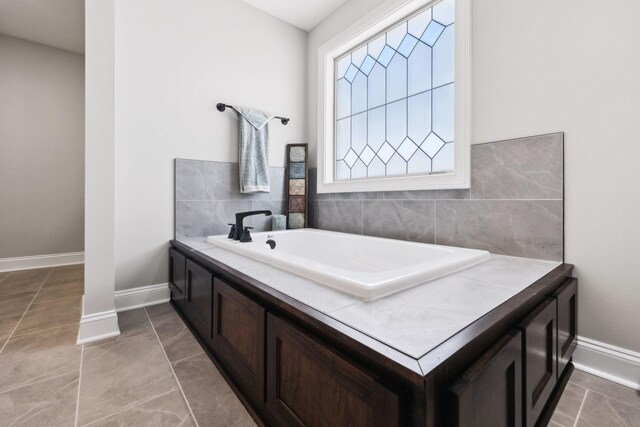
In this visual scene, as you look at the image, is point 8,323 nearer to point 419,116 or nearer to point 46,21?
point 46,21

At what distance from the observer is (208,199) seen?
7.83 feet

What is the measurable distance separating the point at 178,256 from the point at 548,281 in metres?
2.10

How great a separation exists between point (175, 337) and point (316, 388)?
1270 millimetres

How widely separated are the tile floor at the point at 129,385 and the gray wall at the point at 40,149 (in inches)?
76.3

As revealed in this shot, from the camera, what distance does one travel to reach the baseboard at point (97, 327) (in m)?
1.61

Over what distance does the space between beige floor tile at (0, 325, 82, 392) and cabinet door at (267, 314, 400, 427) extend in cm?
114

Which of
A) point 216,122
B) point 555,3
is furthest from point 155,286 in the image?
point 555,3

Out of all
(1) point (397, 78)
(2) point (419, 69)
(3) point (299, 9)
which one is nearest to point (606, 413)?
(2) point (419, 69)

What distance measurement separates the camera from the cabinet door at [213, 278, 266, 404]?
1.02 meters

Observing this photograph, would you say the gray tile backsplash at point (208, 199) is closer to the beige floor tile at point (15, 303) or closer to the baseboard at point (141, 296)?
the baseboard at point (141, 296)

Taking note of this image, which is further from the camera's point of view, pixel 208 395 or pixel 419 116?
pixel 419 116

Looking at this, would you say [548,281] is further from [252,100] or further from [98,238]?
[252,100]

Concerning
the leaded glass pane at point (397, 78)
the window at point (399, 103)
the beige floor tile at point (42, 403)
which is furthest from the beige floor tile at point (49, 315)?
the leaded glass pane at point (397, 78)

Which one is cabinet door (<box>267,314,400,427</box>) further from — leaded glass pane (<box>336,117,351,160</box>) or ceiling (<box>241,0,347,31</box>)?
ceiling (<box>241,0,347,31</box>)
